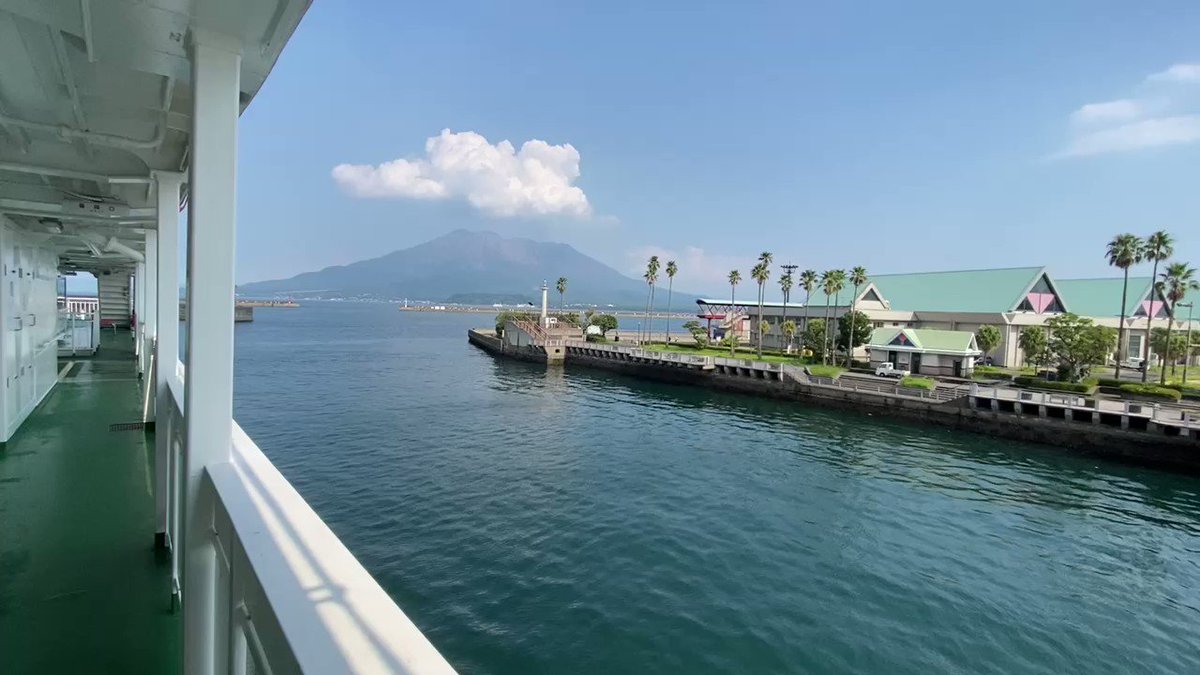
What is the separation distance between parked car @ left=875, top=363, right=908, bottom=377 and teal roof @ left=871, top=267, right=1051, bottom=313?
27.6 feet

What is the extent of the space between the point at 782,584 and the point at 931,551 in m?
3.23

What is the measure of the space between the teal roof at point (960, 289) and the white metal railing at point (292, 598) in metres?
38.1

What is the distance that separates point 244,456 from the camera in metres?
2.65

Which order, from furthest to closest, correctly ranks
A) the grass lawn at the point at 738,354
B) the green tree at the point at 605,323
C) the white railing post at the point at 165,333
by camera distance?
the green tree at the point at 605,323 → the grass lawn at the point at 738,354 → the white railing post at the point at 165,333

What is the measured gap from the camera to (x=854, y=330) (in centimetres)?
3180

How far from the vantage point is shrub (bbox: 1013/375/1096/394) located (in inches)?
835

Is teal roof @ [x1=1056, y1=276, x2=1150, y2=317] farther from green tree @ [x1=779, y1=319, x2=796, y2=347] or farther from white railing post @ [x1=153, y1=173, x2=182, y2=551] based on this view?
white railing post @ [x1=153, y1=173, x2=182, y2=551]

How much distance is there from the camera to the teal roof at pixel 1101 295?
114 feet

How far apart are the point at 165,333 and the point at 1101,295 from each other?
159 ft

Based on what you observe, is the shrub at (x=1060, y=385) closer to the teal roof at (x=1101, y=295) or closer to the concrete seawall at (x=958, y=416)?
the concrete seawall at (x=958, y=416)

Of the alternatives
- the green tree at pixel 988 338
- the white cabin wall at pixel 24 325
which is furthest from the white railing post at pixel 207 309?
the green tree at pixel 988 338

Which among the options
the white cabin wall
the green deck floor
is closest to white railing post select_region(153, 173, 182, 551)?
the green deck floor

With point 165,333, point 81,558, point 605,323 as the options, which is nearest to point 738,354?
point 605,323

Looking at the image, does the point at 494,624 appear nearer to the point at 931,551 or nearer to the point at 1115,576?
the point at 931,551
